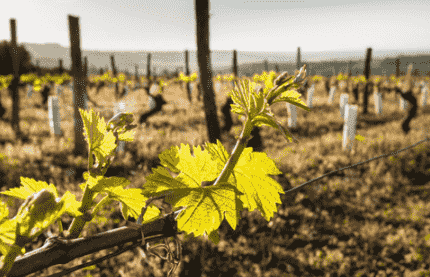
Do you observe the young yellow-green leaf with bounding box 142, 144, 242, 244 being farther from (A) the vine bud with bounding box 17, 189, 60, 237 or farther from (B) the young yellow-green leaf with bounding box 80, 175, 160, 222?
(A) the vine bud with bounding box 17, 189, 60, 237

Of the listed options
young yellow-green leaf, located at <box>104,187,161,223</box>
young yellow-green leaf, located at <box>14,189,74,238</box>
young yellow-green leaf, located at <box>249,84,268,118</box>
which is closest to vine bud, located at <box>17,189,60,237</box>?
young yellow-green leaf, located at <box>14,189,74,238</box>

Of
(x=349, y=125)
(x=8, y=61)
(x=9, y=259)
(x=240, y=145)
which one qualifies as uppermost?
(x=8, y=61)

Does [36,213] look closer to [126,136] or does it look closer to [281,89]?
[126,136]

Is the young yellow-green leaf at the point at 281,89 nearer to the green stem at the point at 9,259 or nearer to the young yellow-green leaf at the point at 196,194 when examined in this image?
the young yellow-green leaf at the point at 196,194

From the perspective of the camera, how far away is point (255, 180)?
554 mm

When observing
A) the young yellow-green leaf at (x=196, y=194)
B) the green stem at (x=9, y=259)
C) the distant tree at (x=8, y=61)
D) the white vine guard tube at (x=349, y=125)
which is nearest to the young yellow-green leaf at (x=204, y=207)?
the young yellow-green leaf at (x=196, y=194)

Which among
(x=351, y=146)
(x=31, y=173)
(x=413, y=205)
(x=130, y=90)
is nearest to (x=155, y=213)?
(x=413, y=205)

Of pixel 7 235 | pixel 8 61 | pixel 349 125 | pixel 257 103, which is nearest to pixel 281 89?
pixel 257 103

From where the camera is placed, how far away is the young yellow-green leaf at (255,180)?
0.54 meters

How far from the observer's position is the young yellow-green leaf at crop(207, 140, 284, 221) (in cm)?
54

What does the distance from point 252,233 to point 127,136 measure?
11.9 ft

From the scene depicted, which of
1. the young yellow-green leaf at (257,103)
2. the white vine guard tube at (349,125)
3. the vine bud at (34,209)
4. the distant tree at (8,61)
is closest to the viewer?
the vine bud at (34,209)

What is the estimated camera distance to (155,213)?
21.2 inches

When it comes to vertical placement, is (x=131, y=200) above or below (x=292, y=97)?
below
